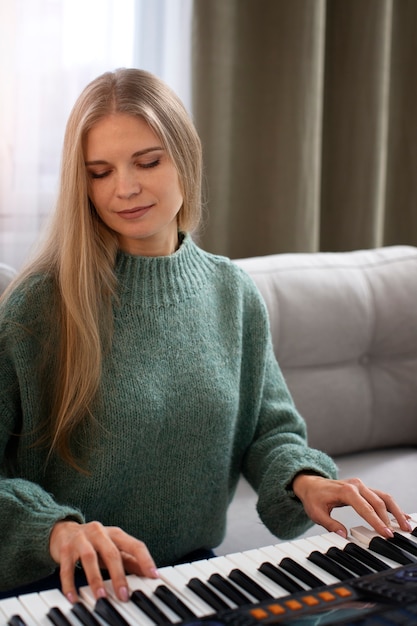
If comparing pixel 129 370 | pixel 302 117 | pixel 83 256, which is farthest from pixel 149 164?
pixel 302 117

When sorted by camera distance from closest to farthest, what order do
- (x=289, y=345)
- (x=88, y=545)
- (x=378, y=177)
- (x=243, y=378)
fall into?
(x=88, y=545)
(x=243, y=378)
(x=289, y=345)
(x=378, y=177)

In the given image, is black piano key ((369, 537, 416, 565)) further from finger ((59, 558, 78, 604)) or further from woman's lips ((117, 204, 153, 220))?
woman's lips ((117, 204, 153, 220))

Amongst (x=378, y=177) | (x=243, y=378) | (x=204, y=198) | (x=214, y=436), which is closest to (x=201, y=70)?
(x=204, y=198)

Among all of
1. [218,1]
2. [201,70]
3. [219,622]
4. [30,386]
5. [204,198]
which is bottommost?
[219,622]

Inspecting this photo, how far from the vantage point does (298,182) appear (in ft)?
8.26

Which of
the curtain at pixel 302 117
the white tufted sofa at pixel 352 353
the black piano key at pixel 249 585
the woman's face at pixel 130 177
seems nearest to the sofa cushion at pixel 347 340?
the white tufted sofa at pixel 352 353

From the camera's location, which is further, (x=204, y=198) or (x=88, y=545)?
(x=204, y=198)

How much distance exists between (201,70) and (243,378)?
1078 millimetres

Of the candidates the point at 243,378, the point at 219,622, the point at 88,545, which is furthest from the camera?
the point at 243,378

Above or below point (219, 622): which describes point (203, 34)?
above

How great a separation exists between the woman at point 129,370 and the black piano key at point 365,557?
95mm

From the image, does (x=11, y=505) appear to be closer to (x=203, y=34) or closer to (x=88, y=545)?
(x=88, y=545)

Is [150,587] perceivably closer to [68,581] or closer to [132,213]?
[68,581]

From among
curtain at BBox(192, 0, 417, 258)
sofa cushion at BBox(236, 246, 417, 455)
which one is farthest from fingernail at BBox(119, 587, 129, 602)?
curtain at BBox(192, 0, 417, 258)
